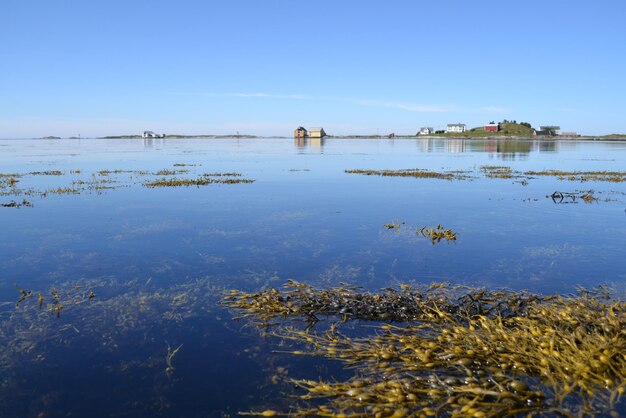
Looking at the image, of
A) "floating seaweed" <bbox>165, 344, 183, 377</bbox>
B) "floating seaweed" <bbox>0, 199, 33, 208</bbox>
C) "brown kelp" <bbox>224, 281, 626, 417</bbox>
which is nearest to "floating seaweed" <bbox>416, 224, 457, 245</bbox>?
"brown kelp" <bbox>224, 281, 626, 417</bbox>

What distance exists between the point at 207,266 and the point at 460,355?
9965 millimetres

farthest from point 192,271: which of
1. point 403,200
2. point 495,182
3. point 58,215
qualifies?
point 495,182

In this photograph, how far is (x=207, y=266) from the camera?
608 inches

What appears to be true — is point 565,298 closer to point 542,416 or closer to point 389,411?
point 542,416

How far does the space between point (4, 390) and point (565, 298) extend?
1385 centimetres

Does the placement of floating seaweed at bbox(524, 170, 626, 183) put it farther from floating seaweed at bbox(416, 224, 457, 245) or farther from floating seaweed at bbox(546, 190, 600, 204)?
floating seaweed at bbox(416, 224, 457, 245)

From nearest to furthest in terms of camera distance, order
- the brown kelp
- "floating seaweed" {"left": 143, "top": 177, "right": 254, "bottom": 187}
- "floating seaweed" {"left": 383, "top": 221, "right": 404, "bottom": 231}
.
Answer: the brown kelp → "floating seaweed" {"left": 383, "top": 221, "right": 404, "bottom": 231} → "floating seaweed" {"left": 143, "top": 177, "right": 254, "bottom": 187}

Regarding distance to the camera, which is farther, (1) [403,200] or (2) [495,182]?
(2) [495,182]

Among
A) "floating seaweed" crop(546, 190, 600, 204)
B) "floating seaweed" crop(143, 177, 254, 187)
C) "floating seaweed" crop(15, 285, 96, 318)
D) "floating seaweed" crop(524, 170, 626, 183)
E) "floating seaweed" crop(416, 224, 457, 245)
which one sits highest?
"floating seaweed" crop(524, 170, 626, 183)

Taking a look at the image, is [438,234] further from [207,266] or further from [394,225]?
[207,266]

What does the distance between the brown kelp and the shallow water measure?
0.90 m

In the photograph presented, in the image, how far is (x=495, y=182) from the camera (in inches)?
1692

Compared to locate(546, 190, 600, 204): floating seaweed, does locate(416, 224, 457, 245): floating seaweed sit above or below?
below

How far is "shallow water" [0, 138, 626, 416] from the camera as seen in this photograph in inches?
325
